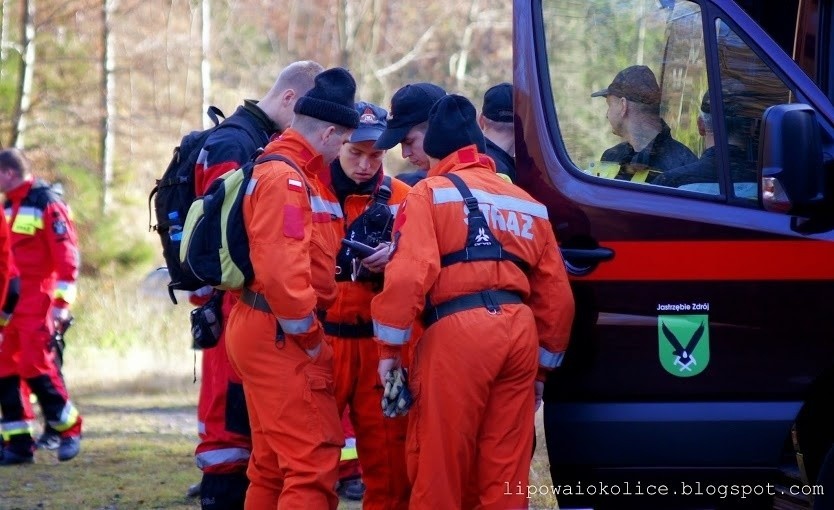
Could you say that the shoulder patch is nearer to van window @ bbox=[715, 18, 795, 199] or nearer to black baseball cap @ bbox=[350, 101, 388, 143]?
black baseball cap @ bbox=[350, 101, 388, 143]

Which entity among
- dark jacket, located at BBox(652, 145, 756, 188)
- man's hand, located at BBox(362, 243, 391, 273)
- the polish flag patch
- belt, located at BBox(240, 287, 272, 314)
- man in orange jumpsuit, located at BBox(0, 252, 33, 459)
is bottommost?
man in orange jumpsuit, located at BBox(0, 252, 33, 459)

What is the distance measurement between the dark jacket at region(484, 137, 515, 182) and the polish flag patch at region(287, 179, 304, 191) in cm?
119

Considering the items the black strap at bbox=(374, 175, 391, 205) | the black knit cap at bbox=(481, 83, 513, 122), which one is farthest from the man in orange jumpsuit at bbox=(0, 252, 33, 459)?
the black knit cap at bbox=(481, 83, 513, 122)

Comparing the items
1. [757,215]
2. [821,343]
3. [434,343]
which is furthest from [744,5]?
[434,343]

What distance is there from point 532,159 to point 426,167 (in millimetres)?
634

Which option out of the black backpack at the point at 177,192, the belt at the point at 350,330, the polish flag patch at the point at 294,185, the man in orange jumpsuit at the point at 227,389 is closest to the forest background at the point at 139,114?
the man in orange jumpsuit at the point at 227,389

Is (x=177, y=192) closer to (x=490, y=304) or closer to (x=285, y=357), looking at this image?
(x=285, y=357)

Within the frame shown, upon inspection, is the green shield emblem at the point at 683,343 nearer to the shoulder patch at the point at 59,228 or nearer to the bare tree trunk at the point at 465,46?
the shoulder patch at the point at 59,228

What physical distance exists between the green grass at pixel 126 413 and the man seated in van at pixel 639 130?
213cm

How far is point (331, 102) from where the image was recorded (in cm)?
441

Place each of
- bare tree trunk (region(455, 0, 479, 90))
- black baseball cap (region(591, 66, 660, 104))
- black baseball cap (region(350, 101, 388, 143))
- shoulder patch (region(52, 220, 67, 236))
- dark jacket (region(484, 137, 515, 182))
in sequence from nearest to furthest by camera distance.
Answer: black baseball cap (region(591, 66, 660, 104)) < black baseball cap (region(350, 101, 388, 143)) < dark jacket (region(484, 137, 515, 182)) < shoulder patch (region(52, 220, 67, 236)) < bare tree trunk (region(455, 0, 479, 90))

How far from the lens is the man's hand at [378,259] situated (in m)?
4.53

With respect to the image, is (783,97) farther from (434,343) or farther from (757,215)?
(434,343)

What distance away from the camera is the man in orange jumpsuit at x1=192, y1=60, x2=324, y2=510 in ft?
16.5
